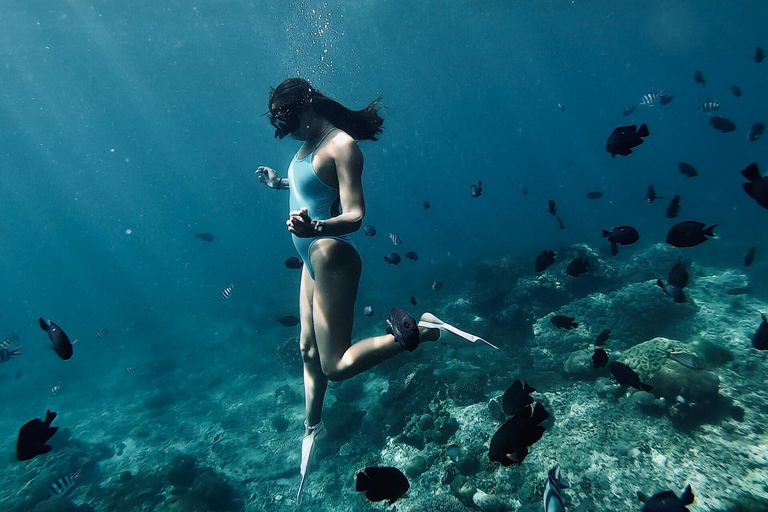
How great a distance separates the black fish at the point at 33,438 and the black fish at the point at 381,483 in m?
2.77

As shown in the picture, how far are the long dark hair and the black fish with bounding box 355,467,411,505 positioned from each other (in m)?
3.03

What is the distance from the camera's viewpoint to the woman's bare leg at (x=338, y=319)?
2902 millimetres

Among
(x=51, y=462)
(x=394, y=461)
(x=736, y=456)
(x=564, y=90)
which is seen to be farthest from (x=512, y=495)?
(x=564, y=90)

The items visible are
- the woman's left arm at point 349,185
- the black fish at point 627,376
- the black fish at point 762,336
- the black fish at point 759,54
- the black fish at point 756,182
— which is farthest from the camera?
the black fish at point 759,54

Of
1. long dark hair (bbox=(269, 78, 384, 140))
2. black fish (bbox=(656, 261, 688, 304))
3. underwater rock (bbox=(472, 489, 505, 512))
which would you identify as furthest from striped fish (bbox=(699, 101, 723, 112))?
underwater rock (bbox=(472, 489, 505, 512))

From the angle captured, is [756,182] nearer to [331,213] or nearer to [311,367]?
[331,213]

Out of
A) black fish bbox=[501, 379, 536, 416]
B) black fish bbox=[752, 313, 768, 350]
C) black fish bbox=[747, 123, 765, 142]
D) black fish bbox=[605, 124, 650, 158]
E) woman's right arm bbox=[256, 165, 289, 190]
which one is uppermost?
woman's right arm bbox=[256, 165, 289, 190]

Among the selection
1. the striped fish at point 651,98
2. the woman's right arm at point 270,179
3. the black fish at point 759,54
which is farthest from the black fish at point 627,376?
the black fish at point 759,54

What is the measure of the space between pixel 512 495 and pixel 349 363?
386 centimetres

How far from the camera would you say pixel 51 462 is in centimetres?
1034

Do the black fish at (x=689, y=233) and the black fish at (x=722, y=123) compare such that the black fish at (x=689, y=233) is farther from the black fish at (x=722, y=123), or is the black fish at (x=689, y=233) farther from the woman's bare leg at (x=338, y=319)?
the black fish at (x=722, y=123)

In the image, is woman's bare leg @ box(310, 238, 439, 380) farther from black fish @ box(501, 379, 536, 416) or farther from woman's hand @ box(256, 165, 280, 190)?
woman's hand @ box(256, 165, 280, 190)

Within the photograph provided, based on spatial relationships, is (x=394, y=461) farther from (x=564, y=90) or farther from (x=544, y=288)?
(x=564, y=90)

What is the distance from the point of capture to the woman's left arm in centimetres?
256
